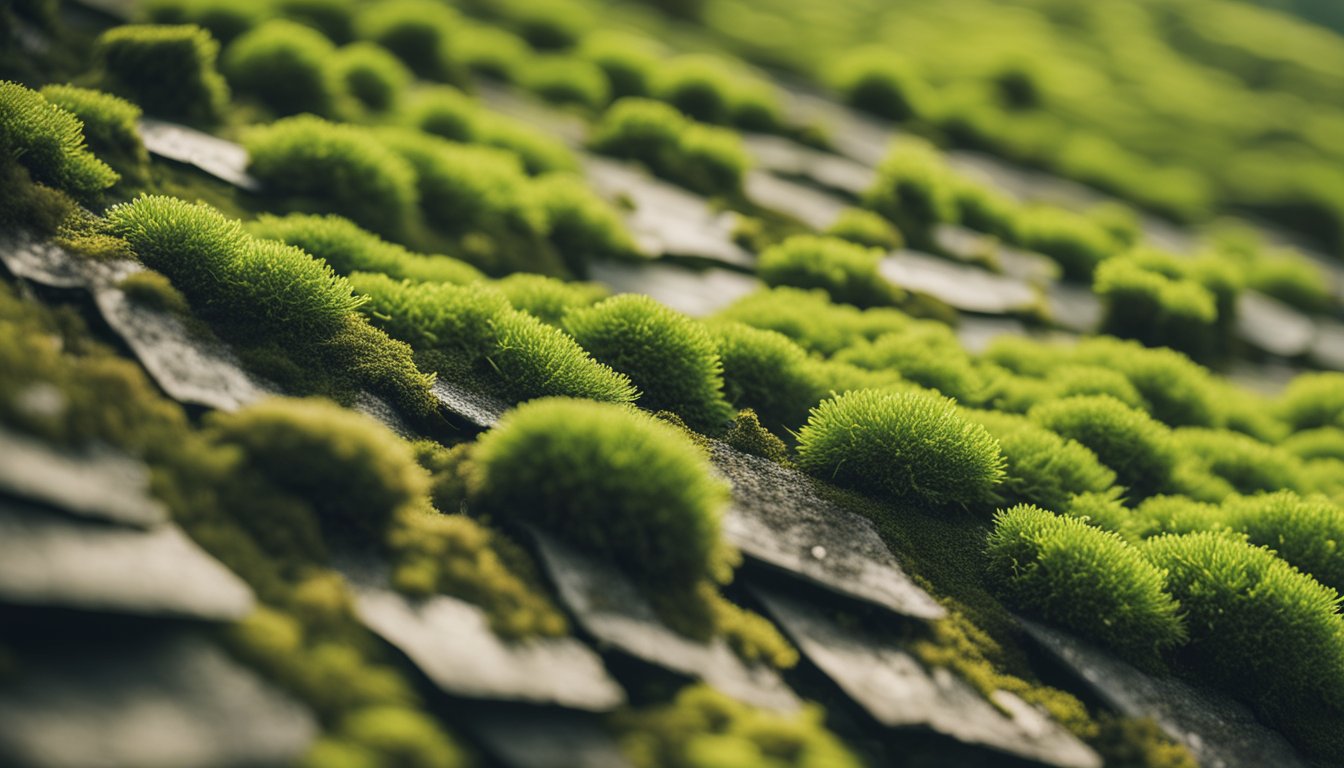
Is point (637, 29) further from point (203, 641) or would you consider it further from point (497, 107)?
point (203, 641)

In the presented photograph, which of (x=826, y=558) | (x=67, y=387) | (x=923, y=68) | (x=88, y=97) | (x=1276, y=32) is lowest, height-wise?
(x=826, y=558)

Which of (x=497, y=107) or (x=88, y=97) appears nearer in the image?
(x=88, y=97)

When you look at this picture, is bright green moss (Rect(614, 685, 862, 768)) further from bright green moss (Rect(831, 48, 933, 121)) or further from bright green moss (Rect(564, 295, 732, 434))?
bright green moss (Rect(831, 48, 933, 121))

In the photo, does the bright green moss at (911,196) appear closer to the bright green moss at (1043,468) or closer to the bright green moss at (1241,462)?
the bright green moss at (1241,462)

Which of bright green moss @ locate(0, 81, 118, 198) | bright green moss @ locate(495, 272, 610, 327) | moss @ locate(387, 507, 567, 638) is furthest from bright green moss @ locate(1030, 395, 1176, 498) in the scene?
bright green moss @ locate(0, 81, 118, 198)

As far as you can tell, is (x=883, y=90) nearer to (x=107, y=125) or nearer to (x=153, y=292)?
(x=107, y=125)

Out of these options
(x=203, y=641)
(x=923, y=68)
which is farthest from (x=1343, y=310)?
(x=203, y=641)
